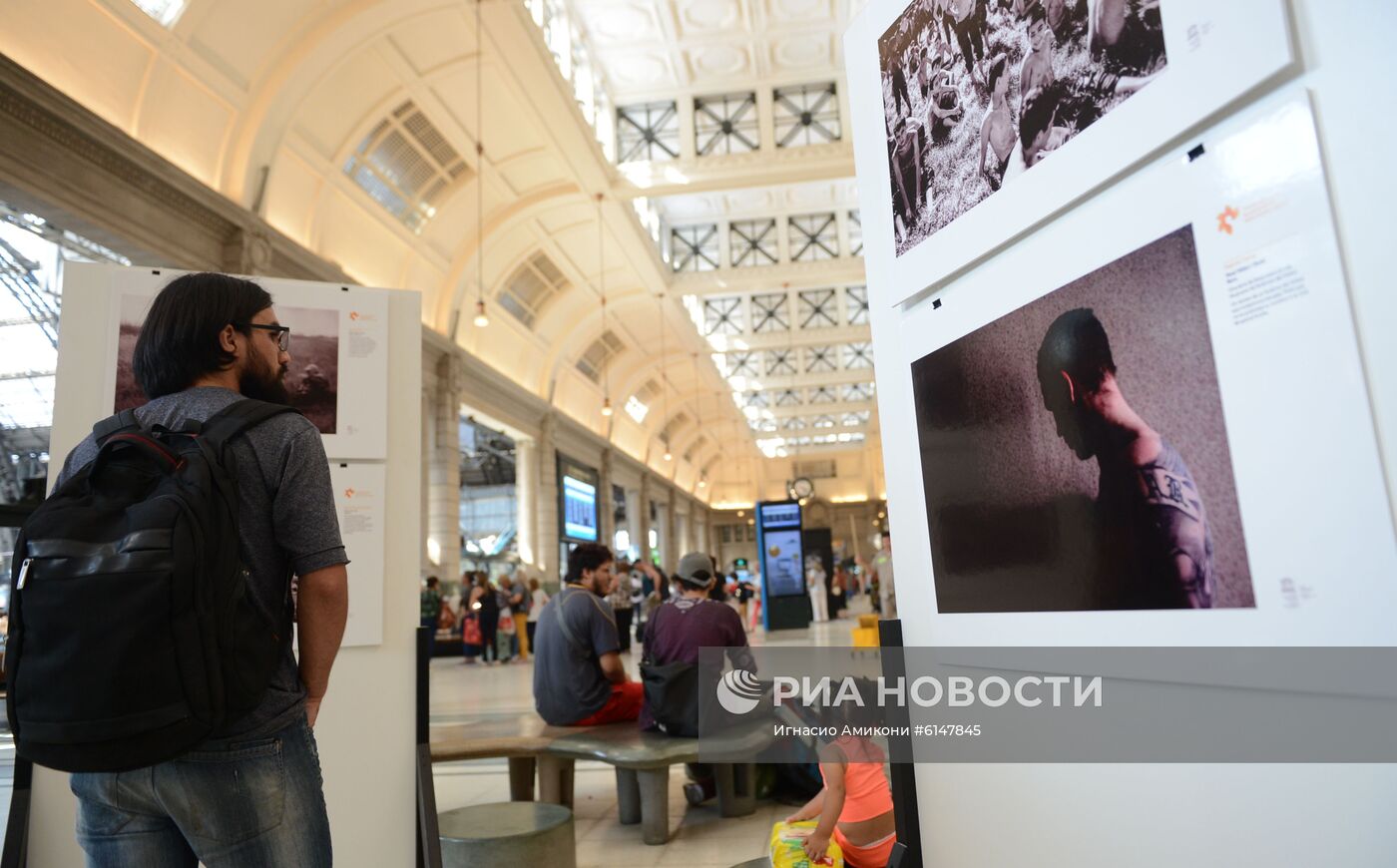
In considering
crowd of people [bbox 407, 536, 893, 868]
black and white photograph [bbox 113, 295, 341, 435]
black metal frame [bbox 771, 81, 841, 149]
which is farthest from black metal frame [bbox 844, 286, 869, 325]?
black and white photograph [bbox 113, 295, 341, 435]

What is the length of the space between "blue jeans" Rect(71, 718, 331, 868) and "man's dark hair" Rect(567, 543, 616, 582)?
3.37 meters

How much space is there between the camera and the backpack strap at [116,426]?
1.44 m

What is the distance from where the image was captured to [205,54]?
907 centimetres

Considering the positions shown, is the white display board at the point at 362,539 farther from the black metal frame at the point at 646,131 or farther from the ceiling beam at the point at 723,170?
the black metal frame at the point at 646,131

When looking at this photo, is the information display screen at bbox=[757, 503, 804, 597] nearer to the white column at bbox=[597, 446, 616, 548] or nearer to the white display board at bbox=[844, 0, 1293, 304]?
the white column at bbox=[597, 446, 616, 548]

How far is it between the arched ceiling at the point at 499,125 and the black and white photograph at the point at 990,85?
882cm

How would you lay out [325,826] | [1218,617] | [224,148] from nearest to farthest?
[1218,617] < [325,826] < [224,148]

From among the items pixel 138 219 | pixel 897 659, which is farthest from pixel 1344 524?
pixel 138 219

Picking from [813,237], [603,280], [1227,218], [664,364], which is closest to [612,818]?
[1227,218]

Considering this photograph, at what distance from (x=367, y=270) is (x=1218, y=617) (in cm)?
1333

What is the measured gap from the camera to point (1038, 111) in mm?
1394

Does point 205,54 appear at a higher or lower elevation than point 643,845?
higher

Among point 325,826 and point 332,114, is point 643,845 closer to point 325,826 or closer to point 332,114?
point 325,826

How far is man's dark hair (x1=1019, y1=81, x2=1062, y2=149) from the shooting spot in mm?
1355
